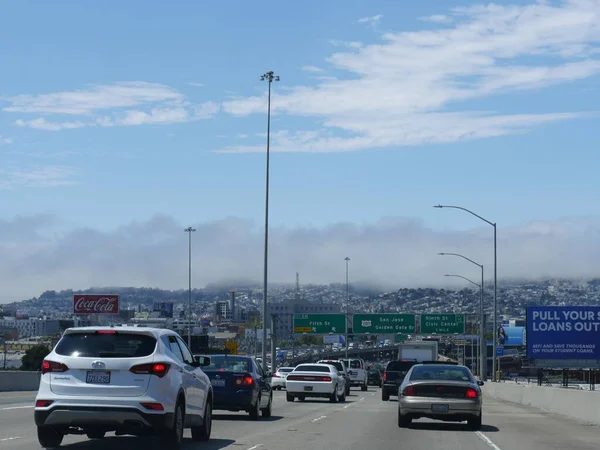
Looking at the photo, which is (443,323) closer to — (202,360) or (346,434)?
(346,434)

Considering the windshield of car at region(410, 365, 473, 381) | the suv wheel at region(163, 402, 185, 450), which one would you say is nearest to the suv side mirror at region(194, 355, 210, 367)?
the suv wheel at region(163, 402, 185, 450)

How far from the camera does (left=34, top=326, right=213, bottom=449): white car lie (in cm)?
1494

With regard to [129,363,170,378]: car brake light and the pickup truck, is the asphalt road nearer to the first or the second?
[129,363,170,378]: car brake light

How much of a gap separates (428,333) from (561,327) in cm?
2879

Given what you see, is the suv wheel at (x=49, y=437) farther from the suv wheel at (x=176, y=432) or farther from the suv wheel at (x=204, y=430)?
the suv wheel at (x=204, y=430)

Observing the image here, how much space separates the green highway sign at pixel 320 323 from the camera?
282 feet

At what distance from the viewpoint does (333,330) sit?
85.8 metres

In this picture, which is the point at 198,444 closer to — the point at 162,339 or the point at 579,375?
the point at 162,339

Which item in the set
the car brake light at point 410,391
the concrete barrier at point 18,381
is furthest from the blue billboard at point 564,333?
the car brake light at point 410,391

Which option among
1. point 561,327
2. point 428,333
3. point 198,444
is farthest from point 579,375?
point 198,444

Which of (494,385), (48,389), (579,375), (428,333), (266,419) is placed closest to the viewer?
(48,389)

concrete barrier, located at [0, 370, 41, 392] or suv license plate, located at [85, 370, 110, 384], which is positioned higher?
suv license plate, located at [85, 370, 110, 384]

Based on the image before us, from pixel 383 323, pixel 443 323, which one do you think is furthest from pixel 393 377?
pixel 383 323

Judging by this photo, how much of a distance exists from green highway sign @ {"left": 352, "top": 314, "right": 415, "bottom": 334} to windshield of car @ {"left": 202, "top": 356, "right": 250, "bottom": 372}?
2394 inches
